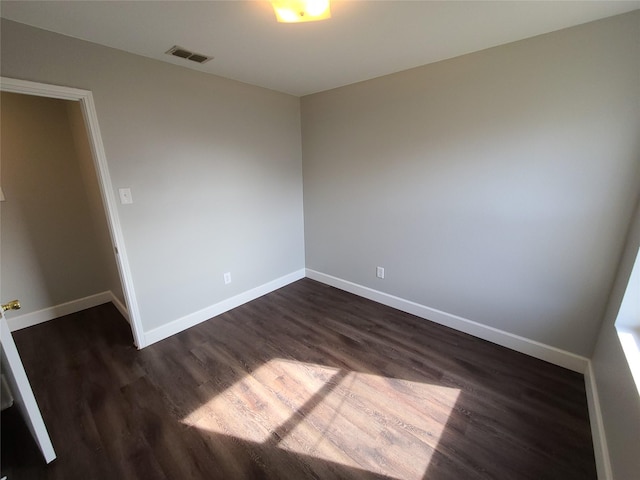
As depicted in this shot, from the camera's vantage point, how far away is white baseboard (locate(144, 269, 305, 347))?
2.41m

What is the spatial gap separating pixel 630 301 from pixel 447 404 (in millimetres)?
1167

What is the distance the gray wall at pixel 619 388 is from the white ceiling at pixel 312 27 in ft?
4.42

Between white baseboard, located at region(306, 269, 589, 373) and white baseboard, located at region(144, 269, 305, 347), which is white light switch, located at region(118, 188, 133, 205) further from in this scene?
white baseboard, located at region(306, 269, 589, 373)

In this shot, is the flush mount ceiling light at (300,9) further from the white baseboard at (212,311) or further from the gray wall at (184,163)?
the white baseboard at (212,311)

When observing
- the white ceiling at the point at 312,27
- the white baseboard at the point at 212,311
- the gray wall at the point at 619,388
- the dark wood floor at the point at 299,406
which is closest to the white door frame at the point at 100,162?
the white baseboard at the point at 212,311

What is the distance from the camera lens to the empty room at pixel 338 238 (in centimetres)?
146

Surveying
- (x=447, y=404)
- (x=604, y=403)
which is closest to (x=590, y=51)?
(x=604, y=403)

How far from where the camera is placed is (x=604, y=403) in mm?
1484

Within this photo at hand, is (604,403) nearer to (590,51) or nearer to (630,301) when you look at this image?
(630,301)

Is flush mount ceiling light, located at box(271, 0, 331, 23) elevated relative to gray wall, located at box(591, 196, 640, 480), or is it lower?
elevated

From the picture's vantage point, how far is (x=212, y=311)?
110 inches

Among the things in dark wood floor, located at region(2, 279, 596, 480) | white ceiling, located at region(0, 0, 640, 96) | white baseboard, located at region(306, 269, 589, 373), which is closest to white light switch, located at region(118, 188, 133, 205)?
white ceiling, located at region(0, 0, 640, 96)

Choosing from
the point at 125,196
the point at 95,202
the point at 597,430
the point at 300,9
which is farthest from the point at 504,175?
the point at 95,202

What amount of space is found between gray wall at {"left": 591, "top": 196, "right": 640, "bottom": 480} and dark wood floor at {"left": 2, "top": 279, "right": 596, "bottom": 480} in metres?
0.23
